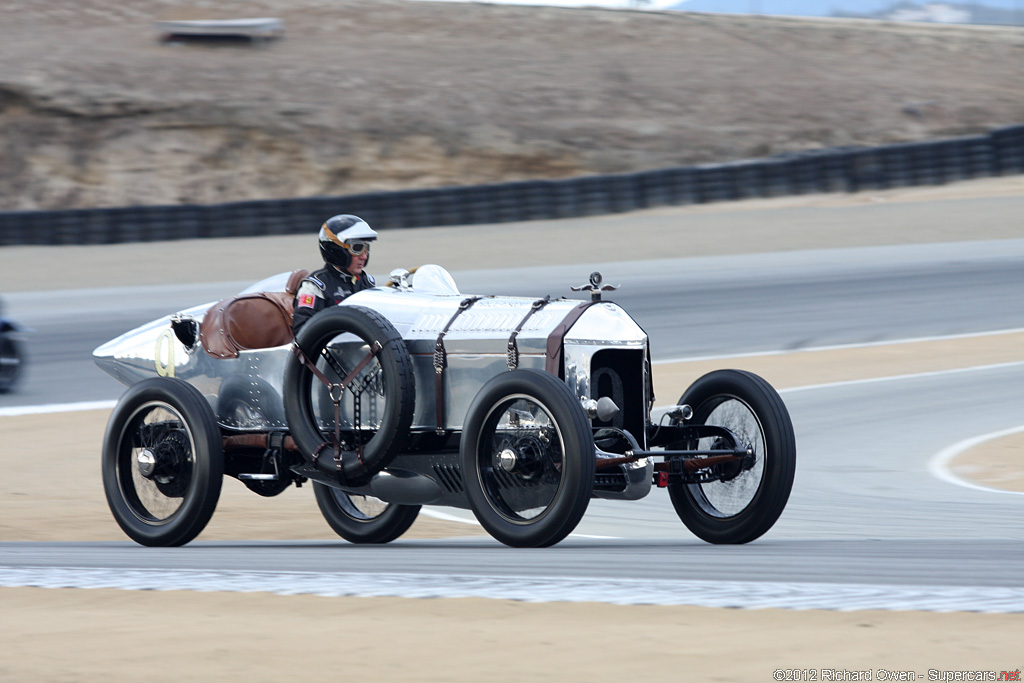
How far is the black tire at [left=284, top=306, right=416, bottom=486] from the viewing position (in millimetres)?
6434

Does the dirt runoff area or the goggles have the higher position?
the goggles

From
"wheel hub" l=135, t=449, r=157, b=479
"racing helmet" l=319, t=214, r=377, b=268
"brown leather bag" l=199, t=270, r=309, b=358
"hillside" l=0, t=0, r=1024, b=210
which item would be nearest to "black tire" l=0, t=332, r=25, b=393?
"brown leather bag" l=199, t=270, r=309, b=358

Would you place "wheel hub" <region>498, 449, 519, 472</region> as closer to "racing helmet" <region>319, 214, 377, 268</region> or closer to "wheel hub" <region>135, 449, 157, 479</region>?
"racing helmet" <region>319, 214, 377, 268</region>

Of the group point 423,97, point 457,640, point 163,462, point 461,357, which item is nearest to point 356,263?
point 461,357

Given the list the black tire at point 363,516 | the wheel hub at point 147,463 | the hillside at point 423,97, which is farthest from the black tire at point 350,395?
the hillside at point 423,97

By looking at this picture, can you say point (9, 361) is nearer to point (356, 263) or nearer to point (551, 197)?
point (356, 263)

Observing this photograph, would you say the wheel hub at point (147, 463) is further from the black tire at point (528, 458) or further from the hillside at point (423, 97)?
the hillside at point (423, 97)

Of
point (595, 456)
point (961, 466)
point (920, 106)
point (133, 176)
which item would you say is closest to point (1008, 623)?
point (595, 456)

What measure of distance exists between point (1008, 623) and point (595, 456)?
205 cm

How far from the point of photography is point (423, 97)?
3659cm

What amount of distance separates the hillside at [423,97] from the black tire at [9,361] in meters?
18.4

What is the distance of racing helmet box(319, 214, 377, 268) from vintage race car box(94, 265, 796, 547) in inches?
11.8

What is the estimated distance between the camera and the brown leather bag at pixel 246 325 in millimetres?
7359

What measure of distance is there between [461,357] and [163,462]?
1705 millimetres
